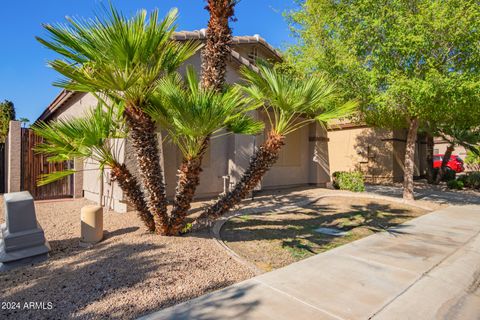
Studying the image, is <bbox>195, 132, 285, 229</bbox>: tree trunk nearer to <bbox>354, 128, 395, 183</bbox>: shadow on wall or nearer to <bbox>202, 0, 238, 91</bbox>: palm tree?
<bbox>202, 0, 238, 91</bbox>: palm tree

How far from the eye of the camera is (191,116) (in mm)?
4570

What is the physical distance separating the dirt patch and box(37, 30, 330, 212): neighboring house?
2.70m

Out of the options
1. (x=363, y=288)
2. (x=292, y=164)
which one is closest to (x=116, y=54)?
(x=363, y=288)

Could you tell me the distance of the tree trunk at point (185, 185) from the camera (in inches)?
215

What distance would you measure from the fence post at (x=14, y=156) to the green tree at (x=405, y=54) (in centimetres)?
988

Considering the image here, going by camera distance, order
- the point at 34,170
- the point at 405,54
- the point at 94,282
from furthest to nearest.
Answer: the point at 34,170, the point at 405,54, the point at 94,282

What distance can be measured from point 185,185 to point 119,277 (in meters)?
1.98

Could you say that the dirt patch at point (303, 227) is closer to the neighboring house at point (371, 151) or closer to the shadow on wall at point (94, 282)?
the shadow on wall at point (94, 282)

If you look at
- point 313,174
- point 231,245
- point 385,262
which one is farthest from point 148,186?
point 313,174

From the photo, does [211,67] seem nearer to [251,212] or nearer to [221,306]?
[221,306]

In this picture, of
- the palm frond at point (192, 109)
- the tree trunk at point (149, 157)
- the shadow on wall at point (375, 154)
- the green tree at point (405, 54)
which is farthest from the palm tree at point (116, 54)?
the shadow on wall at point (375, 154)

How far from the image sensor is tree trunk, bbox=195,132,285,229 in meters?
5.75

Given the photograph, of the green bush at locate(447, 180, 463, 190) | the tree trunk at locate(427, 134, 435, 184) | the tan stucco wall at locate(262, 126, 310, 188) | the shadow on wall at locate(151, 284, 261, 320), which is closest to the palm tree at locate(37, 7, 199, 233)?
the shadow on wall at locate(151, 284, 261, 320)

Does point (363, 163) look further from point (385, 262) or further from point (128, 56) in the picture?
point (128, 56)
